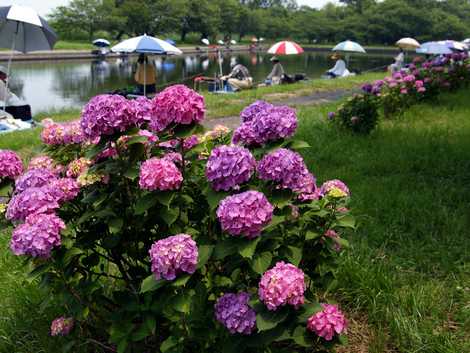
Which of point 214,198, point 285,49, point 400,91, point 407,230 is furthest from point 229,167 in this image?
point 285,49

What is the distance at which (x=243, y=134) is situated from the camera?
1.65 m

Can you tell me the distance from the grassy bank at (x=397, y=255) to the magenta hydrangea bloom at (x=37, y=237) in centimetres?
65

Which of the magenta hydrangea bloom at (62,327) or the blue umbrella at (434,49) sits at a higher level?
the blue umbrella at (434,49)

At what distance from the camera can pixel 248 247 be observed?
133cm

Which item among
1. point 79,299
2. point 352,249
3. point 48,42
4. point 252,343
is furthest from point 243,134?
point 48,42

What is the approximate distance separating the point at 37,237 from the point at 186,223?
499 millimetres

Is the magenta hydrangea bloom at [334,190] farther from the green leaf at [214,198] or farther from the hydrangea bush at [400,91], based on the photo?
the hydrangea bush at [400,91]

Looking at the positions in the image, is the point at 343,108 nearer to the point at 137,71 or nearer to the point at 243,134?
the point at 243,134

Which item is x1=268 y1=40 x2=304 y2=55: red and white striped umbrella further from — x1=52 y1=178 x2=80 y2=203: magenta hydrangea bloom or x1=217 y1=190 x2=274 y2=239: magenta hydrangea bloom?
x1=217 y1=190 x2=274 y2=239: magenta hydrangea bloom

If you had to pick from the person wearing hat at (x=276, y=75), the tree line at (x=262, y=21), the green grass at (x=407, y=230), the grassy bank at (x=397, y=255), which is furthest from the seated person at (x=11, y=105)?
the tree line at (x=262, y=21)

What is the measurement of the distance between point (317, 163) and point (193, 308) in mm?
2936

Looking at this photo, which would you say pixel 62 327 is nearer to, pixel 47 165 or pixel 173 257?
pixel 47 165

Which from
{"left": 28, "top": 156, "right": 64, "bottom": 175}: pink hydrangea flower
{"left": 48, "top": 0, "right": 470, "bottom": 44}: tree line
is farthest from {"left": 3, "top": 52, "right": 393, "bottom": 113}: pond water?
{"left": 48, "top": 0, "right": 470, "bottom": 44}: tree line

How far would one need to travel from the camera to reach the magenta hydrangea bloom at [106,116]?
1493mm
